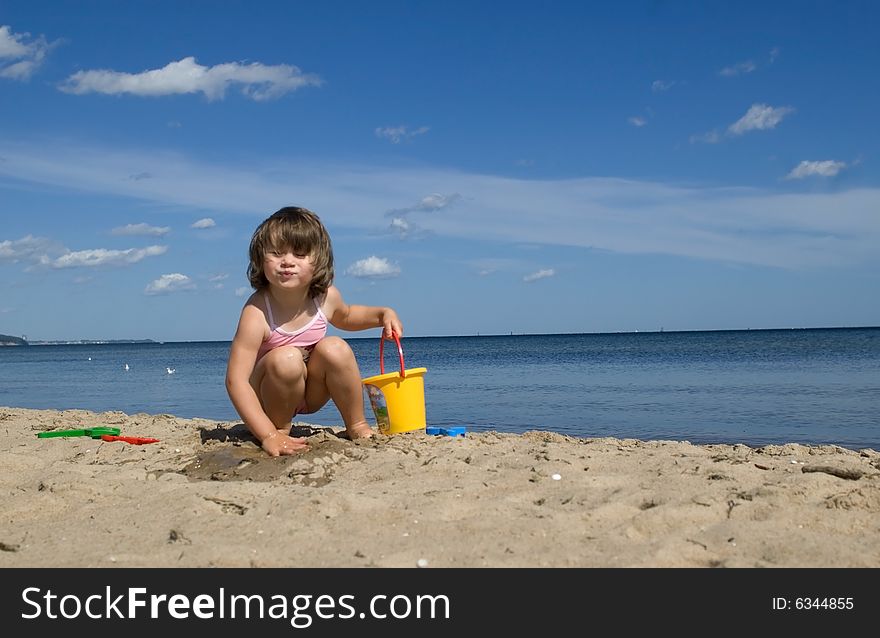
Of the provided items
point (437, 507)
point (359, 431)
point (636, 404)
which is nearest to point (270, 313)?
point (359, 431)

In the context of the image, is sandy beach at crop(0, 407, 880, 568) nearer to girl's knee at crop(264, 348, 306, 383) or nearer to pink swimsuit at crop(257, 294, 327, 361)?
girl's knee at crop(264, 348, 306, 383)

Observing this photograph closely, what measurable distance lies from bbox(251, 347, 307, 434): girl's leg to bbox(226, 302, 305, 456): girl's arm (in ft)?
0.33

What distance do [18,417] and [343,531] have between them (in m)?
5.49

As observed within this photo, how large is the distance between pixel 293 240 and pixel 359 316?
73 centimetres

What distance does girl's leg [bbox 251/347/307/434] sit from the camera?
4.11 metres

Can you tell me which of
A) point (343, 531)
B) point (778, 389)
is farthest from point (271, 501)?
point (778, 389)

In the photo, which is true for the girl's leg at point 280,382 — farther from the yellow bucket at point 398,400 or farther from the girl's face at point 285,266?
the yellow bucket at point 398,400

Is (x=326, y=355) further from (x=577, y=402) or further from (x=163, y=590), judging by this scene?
(x=577, y=402)

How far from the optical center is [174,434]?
5.41m

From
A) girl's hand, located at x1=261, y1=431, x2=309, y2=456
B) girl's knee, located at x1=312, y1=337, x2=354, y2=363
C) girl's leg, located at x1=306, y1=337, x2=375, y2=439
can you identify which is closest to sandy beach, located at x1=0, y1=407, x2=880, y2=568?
girl's hand, located at x1=261, y1=431, x2=309, y2=456

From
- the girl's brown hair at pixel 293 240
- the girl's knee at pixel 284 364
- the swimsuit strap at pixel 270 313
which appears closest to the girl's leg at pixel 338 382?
the girl's knee at pixel 284 364

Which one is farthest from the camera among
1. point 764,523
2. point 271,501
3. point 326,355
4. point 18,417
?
point 18,417

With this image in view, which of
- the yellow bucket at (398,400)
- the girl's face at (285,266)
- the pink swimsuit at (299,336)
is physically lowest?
the yellow bucket at (398,400)

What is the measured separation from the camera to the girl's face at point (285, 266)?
13.2 ft
